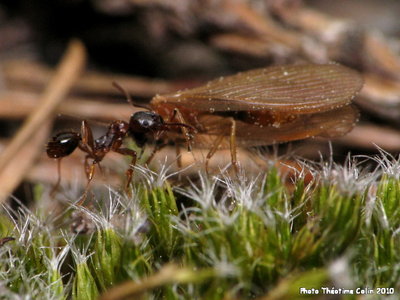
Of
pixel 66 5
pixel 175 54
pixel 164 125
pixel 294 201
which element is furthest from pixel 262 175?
pixel 66 5

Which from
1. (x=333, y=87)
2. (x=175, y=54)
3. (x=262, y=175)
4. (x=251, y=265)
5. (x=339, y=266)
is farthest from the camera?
(x=175, y=54)

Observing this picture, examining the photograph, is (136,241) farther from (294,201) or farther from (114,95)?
(114,95)

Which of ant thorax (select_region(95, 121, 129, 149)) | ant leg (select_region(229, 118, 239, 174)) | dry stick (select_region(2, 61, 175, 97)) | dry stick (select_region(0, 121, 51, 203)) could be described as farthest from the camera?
dry stick (select_region(2, 61, 175, 97))

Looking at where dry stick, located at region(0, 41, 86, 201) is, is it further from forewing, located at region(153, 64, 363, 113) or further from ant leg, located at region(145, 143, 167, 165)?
forewing, located at region(153, 64, 363, 113)

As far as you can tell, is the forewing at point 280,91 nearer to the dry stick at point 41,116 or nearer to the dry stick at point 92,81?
the dry stick at point 41,116

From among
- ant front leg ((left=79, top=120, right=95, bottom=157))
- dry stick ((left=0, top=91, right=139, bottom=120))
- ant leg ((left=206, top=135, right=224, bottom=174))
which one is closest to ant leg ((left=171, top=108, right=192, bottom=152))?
ant leg ((left=206, top=135, right=224, bottom=174))

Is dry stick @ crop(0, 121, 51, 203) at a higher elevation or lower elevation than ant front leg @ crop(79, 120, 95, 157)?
lower

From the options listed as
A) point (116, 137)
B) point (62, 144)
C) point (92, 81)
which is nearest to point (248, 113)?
point (116, 137)
